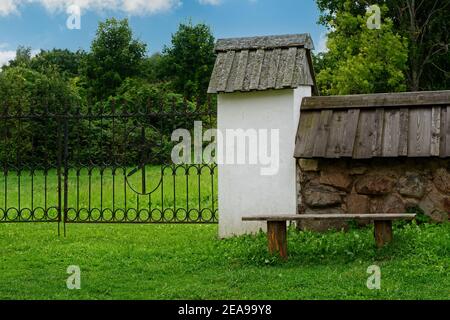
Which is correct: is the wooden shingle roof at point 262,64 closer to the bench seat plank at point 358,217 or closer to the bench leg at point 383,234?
the bench seat plank at point 358,217

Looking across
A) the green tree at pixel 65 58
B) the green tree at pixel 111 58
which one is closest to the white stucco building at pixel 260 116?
the green tree at pixel 111 58

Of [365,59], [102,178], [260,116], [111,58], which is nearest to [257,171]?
[260,116]

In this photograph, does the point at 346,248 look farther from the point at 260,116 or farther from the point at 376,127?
the point at 260,116

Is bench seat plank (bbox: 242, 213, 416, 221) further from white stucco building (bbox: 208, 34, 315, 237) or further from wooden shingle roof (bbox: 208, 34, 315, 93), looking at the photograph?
wooden shingle roof (bbox: 208, 34, 315, 93)

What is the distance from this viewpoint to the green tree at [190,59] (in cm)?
3139

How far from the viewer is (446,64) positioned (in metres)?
27.6

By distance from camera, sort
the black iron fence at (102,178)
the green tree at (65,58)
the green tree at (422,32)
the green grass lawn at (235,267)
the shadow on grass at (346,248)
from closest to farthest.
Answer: the green grass lawn at (235,267)
the shadow on grass at (346,248)
the black iron fence at (102,178)
the green tree at (422,32)
the green tree at (65,58)

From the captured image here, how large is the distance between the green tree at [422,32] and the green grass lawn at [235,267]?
61.5ft

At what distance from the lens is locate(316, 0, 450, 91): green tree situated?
26094mm

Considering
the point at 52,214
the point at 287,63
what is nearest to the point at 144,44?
the point at 52,214

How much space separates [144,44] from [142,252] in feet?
80.4

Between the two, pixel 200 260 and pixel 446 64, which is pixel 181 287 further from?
pixel 446 64

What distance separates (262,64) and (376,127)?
5.70 feet

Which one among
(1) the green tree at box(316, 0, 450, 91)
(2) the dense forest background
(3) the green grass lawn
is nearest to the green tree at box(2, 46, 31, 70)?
(2) the dense forest background
